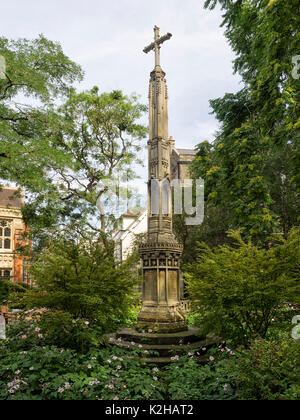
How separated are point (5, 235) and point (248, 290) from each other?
2813 cm

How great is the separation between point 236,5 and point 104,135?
10.5m

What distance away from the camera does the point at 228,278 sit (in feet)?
17.8

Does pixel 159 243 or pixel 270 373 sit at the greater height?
pixel 159 243

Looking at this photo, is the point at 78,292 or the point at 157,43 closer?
the point at 78,292

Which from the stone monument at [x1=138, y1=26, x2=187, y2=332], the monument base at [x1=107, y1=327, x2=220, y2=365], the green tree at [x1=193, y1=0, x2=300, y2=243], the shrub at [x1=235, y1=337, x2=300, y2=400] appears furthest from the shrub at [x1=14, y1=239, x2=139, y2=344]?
the green tree at [x1=193, y1=0, x2=300, y2=243]

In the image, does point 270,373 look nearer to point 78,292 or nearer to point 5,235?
point 78,292

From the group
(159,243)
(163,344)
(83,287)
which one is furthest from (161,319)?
(83,287)

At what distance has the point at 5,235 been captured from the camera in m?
28.9

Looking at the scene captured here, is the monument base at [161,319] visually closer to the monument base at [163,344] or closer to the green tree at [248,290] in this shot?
the monument base at [163,344]

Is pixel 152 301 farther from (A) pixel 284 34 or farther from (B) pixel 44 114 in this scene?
(B) pixel 44 114

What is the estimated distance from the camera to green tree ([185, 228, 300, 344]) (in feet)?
17.4

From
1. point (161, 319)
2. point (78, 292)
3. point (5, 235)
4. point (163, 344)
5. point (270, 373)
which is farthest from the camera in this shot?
point (5, 235)

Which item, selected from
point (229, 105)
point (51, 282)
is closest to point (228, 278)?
point (51, 282)

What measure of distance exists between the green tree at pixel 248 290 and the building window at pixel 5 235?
88.1 feet
